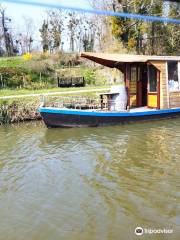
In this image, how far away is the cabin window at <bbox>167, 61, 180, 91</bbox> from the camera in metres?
15.2

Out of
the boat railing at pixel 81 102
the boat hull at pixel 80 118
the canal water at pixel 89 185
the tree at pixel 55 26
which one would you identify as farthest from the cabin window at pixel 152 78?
the tree at pixel 55 26

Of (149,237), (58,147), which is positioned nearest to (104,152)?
(58,147)

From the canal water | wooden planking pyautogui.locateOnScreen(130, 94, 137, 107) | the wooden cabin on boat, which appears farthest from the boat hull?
wooden planking pyautogui.locateOnScreen(130, 94, 137, 107)

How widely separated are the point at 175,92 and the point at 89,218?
34.1 ft

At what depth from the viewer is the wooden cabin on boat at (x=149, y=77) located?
14.8m

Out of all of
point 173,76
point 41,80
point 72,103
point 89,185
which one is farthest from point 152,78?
point 41,80

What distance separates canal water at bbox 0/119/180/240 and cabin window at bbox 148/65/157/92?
→ 3073mm

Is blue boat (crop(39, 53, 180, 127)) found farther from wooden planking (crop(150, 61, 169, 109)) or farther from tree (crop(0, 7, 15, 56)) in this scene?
tree (crop(0, 7, 15, 56))

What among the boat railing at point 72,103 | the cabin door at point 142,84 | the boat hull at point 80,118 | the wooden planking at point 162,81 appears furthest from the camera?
the cabin door at point 142,84

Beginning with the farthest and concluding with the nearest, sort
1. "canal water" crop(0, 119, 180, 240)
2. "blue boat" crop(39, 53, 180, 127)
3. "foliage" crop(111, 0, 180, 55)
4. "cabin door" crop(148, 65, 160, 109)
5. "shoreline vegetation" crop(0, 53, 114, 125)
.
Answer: "foliage" crop(111, 0, 180, 55) → "shoreline vegetation" crop(0, 53, 114, 125) → "cabin door" crop(148, 65, 160, 109) → "blue boat" crop(39, 53, 180, 127) → "canal water" crop(0, 119, 180, 240)

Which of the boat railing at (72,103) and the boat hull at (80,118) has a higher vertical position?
the boat railing at (72,103)

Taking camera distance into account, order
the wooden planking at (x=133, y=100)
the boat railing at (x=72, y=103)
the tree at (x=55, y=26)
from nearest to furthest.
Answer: the boat railing at (x=72, y=103)
the wooden planking at (x=133, y=100)
the tree at (x=55, y=26)

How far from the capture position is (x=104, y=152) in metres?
10.2

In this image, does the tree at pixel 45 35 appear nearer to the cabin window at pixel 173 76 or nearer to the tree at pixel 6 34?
the tree at pixel 6 34
